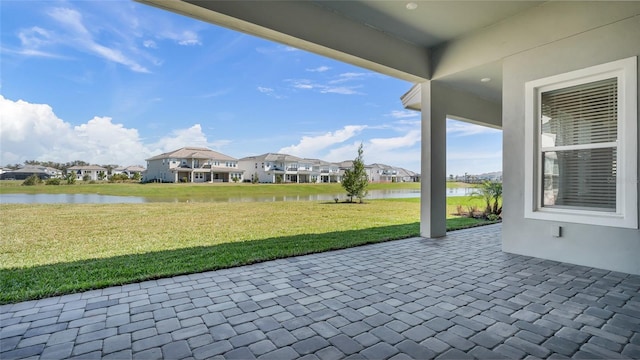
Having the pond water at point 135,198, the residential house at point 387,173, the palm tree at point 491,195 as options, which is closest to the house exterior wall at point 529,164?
the pond water at point 135,198

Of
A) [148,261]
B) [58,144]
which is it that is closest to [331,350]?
[148,261]

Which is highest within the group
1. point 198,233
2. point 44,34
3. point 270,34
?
point 44,34

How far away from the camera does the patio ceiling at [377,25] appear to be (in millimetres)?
3777

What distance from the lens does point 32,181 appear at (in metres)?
8.56

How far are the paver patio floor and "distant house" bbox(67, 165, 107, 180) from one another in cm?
937

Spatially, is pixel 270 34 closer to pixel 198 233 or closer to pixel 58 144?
pixel 198 233

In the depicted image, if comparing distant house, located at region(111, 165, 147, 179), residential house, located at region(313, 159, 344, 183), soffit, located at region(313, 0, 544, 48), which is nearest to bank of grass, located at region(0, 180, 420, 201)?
distant house, located at region(111, 165, 147, 179)

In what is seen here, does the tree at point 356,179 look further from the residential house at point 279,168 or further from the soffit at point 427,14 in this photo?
the soffit at point 427,14

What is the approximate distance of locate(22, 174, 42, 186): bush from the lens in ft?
27.1

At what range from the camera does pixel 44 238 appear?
20.1ft

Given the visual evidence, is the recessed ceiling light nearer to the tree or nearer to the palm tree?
the palm tree

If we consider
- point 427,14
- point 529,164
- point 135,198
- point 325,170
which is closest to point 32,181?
point 135,198

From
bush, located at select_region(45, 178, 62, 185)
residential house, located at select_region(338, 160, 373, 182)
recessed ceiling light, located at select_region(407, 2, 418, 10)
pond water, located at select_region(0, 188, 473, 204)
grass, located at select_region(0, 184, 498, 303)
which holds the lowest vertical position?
grass, located at select_region(0, 184, 498, 303)

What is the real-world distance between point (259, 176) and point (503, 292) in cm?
1746
